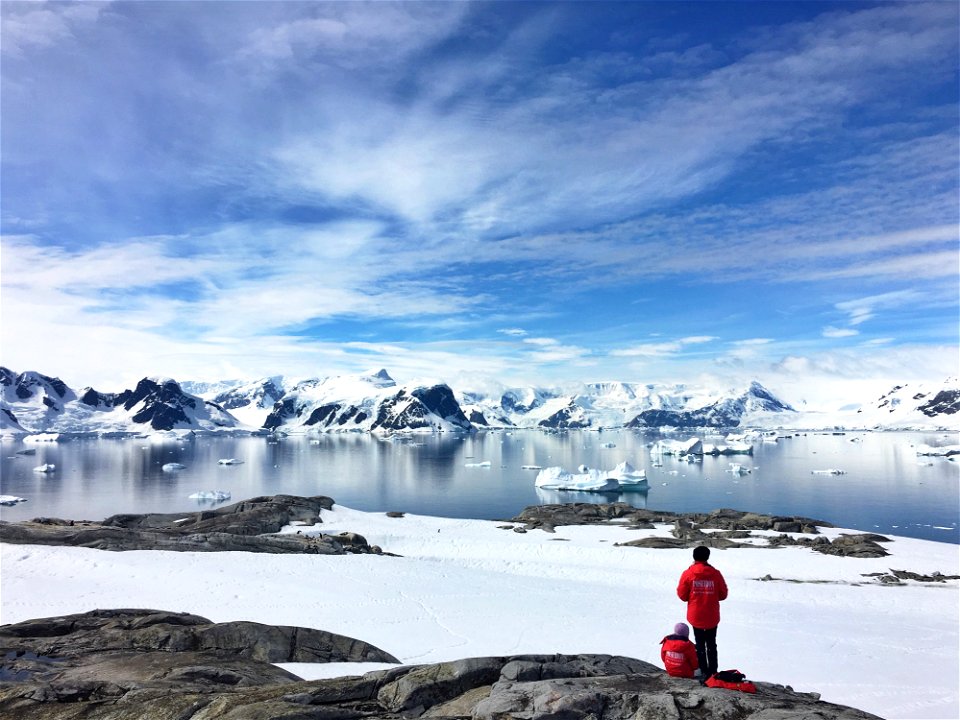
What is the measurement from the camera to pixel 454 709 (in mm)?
7973

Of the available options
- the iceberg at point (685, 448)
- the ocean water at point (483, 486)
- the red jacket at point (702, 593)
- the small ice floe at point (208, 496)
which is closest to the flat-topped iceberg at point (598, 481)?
the ocean water at point (483, 486)

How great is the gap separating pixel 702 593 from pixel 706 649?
0.96 m

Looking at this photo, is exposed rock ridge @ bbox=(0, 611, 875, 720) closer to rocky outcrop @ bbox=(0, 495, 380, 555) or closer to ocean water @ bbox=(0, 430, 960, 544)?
rocky outcrop @ bbox=(0, 495, 380, 555)

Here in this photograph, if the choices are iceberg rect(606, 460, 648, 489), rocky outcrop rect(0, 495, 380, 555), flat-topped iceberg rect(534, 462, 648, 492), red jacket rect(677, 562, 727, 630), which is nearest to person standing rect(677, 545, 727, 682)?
red jacket rect(677, 562, 727, 630)

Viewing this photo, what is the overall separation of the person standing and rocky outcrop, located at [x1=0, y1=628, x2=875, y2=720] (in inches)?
32.1

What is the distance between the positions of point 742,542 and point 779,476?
6199 centimetres

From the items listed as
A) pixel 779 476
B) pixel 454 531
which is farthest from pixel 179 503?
pixel 779 476

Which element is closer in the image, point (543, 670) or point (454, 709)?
point (454, 709)

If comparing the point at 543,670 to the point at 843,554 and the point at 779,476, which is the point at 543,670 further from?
the point at 779,476

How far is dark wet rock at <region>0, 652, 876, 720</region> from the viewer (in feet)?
23.7

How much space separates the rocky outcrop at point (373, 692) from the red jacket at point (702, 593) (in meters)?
1.04

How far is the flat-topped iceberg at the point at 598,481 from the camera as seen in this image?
81.1 m

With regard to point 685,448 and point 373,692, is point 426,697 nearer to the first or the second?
point 373,692

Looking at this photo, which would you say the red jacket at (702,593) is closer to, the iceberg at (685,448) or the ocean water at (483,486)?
the ocean water at (483,486)
